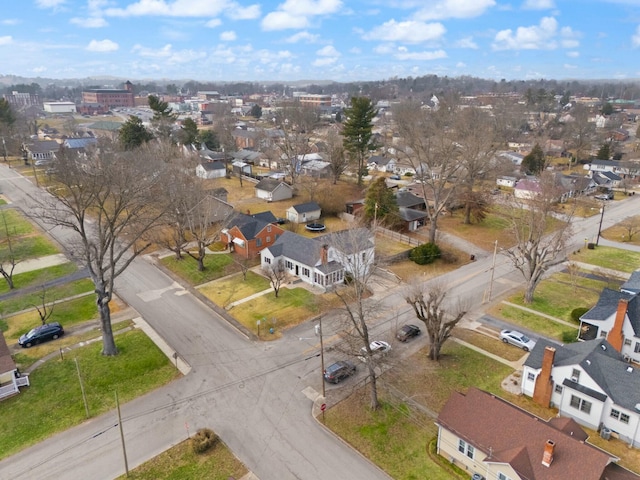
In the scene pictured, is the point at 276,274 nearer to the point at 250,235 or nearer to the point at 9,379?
the point at 250,235

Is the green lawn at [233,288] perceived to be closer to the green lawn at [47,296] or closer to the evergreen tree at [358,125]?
the green lawn at [47,296]

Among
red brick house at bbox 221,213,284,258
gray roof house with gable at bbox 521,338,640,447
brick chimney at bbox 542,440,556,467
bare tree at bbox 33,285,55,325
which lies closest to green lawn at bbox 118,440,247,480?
brick chimney at bbox 542,440,556,467

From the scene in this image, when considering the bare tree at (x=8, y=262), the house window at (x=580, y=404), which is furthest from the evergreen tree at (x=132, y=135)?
the house window at (x=580, y=404)

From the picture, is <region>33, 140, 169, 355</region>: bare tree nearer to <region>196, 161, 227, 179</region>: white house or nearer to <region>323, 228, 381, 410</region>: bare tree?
<region>323, 228, 381, 410</region>: bare tree

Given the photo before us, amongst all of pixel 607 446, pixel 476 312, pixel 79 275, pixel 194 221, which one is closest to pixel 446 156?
pixel 476 312

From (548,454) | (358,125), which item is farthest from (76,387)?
(358,125)
